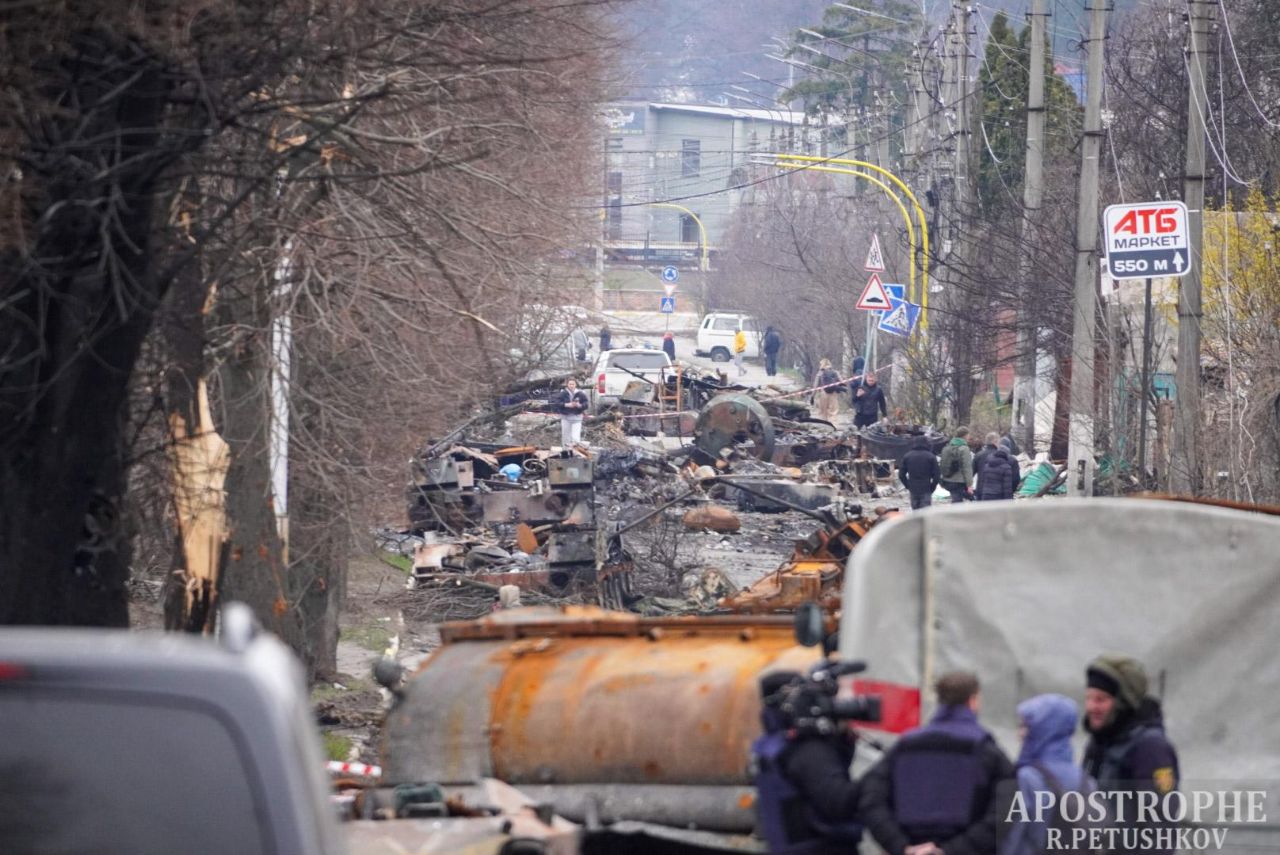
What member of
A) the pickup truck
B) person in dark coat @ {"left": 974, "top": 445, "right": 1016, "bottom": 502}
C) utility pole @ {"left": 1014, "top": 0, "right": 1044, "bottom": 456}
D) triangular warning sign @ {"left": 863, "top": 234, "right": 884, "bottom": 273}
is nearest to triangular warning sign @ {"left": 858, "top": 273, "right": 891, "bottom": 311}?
triangular warning sign @ {"left": 863, "top": 234, "right": 884, "bottom": 273}

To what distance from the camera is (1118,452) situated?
66.9ft

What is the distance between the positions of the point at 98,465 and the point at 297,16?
→ 2389 mm

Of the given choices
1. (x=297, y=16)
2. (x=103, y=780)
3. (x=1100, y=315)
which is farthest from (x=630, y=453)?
(x=103, y=780)

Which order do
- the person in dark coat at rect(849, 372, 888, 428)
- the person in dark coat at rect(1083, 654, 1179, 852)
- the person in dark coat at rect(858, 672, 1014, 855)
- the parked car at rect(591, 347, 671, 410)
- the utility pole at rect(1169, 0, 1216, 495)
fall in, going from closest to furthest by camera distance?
the person in dark coat at rect(858, 672, 1014, 855)
the person in dark coat at rect(1083, 654, 1179, 852)
the utility pole at rect(1169, 0, 1216, 495)
the person in dark coat at rect(849, 372, 888, 428)
the parked car at rect(591, 347, 671, 410)

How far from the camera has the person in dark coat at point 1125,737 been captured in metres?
5.20

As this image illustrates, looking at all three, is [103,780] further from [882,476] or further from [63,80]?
[882,476]

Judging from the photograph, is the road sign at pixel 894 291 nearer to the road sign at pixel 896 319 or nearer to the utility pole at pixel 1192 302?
the road sign at pixel 896 319

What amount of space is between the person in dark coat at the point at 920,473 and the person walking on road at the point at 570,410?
7.55m

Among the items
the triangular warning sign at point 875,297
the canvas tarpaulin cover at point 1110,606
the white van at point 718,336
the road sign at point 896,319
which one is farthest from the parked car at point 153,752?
the white van at point 718,336

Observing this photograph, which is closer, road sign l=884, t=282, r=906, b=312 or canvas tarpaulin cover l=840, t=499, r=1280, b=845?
canvas tarpaulin cover l=840, t=499, r=1280, b=845

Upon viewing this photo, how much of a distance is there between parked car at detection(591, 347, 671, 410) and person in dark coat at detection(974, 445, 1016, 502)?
17599 millimetres

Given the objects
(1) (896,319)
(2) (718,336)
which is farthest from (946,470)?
(2) (718,336)

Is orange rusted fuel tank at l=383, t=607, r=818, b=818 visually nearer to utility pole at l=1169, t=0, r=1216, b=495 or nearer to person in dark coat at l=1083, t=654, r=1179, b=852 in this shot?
person in dark coat at l=1083, t=654, r=1179, b=852

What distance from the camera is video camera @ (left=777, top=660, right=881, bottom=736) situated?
17.4 ft
